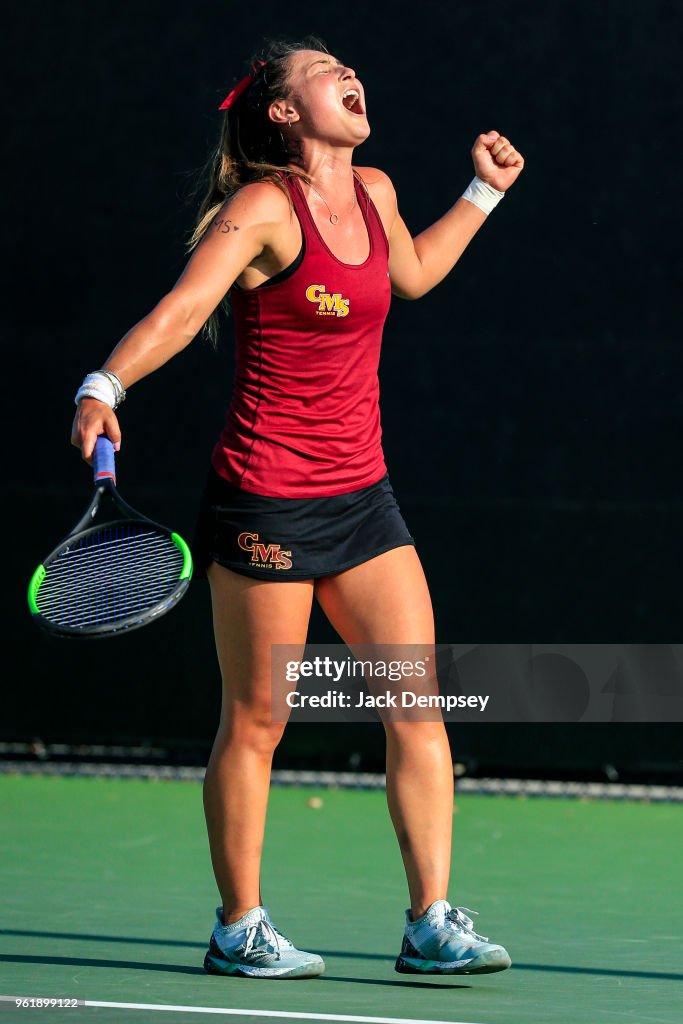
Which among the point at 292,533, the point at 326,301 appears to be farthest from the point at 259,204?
the point at 292,533

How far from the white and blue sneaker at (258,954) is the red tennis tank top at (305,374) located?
31.8 inches

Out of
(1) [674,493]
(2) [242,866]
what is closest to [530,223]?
(1) [674,493]

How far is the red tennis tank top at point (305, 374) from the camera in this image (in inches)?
128

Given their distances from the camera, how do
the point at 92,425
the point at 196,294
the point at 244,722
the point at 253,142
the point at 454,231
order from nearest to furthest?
the point at 92,425 → the point at 196,294 → the point at 244,722 → the point at 253,142 → the point at 454,231

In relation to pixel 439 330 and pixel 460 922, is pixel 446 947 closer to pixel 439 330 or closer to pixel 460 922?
pixel 460 922

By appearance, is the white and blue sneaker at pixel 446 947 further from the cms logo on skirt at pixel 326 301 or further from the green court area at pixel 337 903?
the cms logo on skirt at pixel 326 301

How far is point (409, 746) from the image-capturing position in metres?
3.30

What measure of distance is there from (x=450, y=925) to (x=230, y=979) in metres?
0.42

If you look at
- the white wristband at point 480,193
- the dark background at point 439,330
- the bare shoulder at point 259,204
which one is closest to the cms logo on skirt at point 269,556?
the bare shoulder at point 259,204

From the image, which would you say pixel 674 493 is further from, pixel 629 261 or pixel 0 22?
pixel 0 22

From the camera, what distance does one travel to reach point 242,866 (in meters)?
3.31

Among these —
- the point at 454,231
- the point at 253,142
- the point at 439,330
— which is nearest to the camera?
the point at 253,142

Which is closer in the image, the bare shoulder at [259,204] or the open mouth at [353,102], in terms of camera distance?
the bare shoulder at [259,204]

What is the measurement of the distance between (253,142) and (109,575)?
0.92 metres
